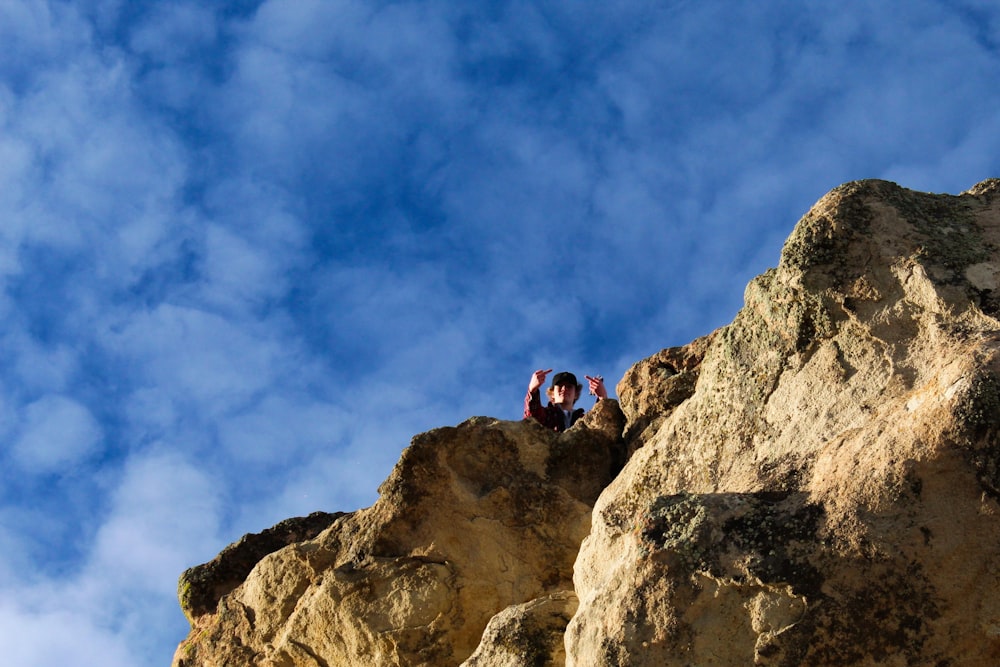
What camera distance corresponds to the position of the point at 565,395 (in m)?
11.8

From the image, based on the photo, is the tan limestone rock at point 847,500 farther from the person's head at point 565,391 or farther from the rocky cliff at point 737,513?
the person's head at point 565,391

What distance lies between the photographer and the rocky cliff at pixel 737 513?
229 inches

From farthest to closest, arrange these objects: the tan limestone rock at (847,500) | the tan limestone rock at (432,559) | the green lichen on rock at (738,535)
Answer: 1. the tan limestone rock at (432,559)
2. the green lichen on rock at (738,535)
3. the tan limestone rock at (847,500)

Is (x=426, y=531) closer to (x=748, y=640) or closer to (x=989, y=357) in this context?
(x=748, y=640)

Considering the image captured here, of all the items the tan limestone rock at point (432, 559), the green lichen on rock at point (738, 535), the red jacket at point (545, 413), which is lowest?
the green lichen on rock at point (738, 535)

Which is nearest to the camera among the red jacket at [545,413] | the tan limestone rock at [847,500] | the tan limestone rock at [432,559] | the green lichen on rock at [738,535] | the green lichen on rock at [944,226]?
the tan limestone rock at [847,500]

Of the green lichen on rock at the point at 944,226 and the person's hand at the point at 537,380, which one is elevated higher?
the person's hand at the point at 537,380

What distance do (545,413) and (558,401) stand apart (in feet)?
0.60

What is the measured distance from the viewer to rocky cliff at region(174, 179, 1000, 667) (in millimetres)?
5820

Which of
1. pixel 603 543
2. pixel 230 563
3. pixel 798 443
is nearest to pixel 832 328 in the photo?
pixel 798 443

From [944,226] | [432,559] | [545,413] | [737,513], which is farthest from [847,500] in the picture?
[545,413]

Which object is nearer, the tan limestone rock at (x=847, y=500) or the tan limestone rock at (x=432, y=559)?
the tan limestone rock at (x=847, y=500)

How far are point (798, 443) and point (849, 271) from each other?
1.18m

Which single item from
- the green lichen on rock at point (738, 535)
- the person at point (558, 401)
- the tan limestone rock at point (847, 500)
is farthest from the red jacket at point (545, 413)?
the green lichen on rock at point (738, 535)
